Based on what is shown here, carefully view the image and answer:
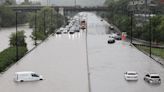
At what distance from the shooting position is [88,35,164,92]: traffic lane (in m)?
14.9

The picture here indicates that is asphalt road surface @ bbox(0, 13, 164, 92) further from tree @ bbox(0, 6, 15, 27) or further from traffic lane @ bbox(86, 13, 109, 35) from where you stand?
tree @ bbox(0, 6, 15, 27)

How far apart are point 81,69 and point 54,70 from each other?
1.23 meters

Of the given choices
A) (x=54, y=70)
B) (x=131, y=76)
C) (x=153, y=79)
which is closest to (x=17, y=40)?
(x=54, y=70)

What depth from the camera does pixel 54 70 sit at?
18.4m

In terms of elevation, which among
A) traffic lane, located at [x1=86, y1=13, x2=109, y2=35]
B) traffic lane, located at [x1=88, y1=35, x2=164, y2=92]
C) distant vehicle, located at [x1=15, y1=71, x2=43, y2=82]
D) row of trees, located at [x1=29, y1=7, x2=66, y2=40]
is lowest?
traffic lane, located at [x1=88, y1=35, x2=164, y2=92]

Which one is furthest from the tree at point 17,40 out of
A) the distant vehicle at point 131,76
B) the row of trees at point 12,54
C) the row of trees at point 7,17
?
the row of trees at point 7,17

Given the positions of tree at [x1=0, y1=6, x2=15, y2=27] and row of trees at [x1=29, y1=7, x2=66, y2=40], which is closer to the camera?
row of trees at [x1=29, y1=7, x2=66, y2=40]

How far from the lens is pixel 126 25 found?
41094 mm

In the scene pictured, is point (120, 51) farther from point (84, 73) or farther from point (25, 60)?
point (84, 73)

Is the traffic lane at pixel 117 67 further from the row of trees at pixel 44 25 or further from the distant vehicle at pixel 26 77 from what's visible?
the row of trees at pixel 44 25

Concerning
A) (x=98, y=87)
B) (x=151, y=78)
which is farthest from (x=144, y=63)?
(x=98, y=87)

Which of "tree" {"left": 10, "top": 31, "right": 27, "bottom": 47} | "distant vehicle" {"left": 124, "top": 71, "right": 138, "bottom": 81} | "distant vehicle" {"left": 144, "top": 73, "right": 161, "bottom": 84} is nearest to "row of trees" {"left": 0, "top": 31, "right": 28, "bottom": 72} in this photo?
"tree" {"left": 10, "top": 31, "right": 27, "bottom": 47}

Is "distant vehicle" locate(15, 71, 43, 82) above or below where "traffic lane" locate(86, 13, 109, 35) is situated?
below

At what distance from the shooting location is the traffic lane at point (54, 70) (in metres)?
14.7
